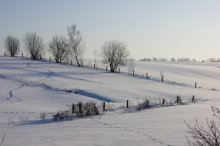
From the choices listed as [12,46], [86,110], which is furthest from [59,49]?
[86,110]

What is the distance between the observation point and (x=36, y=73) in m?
53.5

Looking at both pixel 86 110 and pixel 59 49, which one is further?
pixel 59 49

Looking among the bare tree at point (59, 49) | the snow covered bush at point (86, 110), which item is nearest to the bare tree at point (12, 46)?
the bare tree at point (59, 49)

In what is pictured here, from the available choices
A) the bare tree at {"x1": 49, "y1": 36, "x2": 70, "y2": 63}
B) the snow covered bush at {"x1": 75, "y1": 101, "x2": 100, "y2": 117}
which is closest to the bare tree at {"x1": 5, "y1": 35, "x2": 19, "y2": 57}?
the bare tree at {"x1": 49, "y1": 36, "x2": 70, "y2": 63}

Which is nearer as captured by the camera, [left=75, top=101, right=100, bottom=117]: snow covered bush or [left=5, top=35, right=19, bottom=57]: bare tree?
[left=75, top=101, right=100, bottom=117]: snow covered bush

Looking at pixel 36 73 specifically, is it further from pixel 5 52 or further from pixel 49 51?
pixel 5 52

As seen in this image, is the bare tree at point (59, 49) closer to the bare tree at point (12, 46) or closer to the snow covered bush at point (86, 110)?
the bare tree at point (12, 46)

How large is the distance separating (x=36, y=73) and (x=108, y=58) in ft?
75.4

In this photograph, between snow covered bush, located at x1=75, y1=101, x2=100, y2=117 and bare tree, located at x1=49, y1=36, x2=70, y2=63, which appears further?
bare tree, located at x1=49, y1=36, x2=70, y2=63

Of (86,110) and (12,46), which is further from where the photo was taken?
(12,46)

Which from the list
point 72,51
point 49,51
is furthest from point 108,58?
point 49,51

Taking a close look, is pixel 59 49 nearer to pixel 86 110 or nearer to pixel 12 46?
pixel 12 46

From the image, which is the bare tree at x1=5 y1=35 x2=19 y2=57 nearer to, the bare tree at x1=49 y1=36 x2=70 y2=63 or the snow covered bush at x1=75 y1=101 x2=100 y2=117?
the bare tree at x1=49 y1=36 x2=70 y2=63

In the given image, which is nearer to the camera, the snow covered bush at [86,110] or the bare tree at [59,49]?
the snow covered bush at [86,110]
